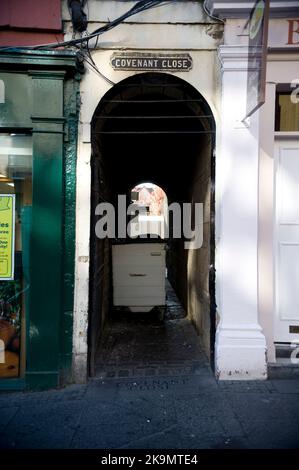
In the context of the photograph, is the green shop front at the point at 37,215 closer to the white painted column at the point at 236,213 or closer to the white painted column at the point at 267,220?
the white painted column at the point at 236,213

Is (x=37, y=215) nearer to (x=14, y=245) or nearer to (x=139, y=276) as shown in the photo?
(x=14, y=245)

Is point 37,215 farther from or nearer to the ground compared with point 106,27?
nearer to the ground

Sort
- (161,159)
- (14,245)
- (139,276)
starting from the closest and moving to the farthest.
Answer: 1. (14,245)
2. (139,276)
3. (161,159)

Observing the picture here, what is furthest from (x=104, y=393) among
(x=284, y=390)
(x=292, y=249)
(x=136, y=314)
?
(x=136, y=314)

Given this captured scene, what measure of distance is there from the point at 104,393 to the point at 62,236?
70.0 inches

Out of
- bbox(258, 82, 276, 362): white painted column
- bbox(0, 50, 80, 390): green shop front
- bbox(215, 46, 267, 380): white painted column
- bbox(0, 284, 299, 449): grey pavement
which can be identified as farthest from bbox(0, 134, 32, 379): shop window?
bbox(258, 82, 276, 362): white painted column

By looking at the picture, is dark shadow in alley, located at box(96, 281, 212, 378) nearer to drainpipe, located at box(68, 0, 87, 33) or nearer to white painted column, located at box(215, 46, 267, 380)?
white painted column, located at box(215, 46, 267, 380)

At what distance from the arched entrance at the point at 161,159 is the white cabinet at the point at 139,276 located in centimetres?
22

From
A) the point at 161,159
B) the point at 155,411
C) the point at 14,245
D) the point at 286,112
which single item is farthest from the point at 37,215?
the point at 161,159

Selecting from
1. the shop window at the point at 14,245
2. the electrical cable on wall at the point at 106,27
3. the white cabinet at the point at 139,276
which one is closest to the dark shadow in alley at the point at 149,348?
the white cabinet at the point at 139,276

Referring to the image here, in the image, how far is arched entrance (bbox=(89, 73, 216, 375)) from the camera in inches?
180

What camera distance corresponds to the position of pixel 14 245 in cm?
428

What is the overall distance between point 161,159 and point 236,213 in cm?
557

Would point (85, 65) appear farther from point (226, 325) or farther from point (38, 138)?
point (226, 325)
